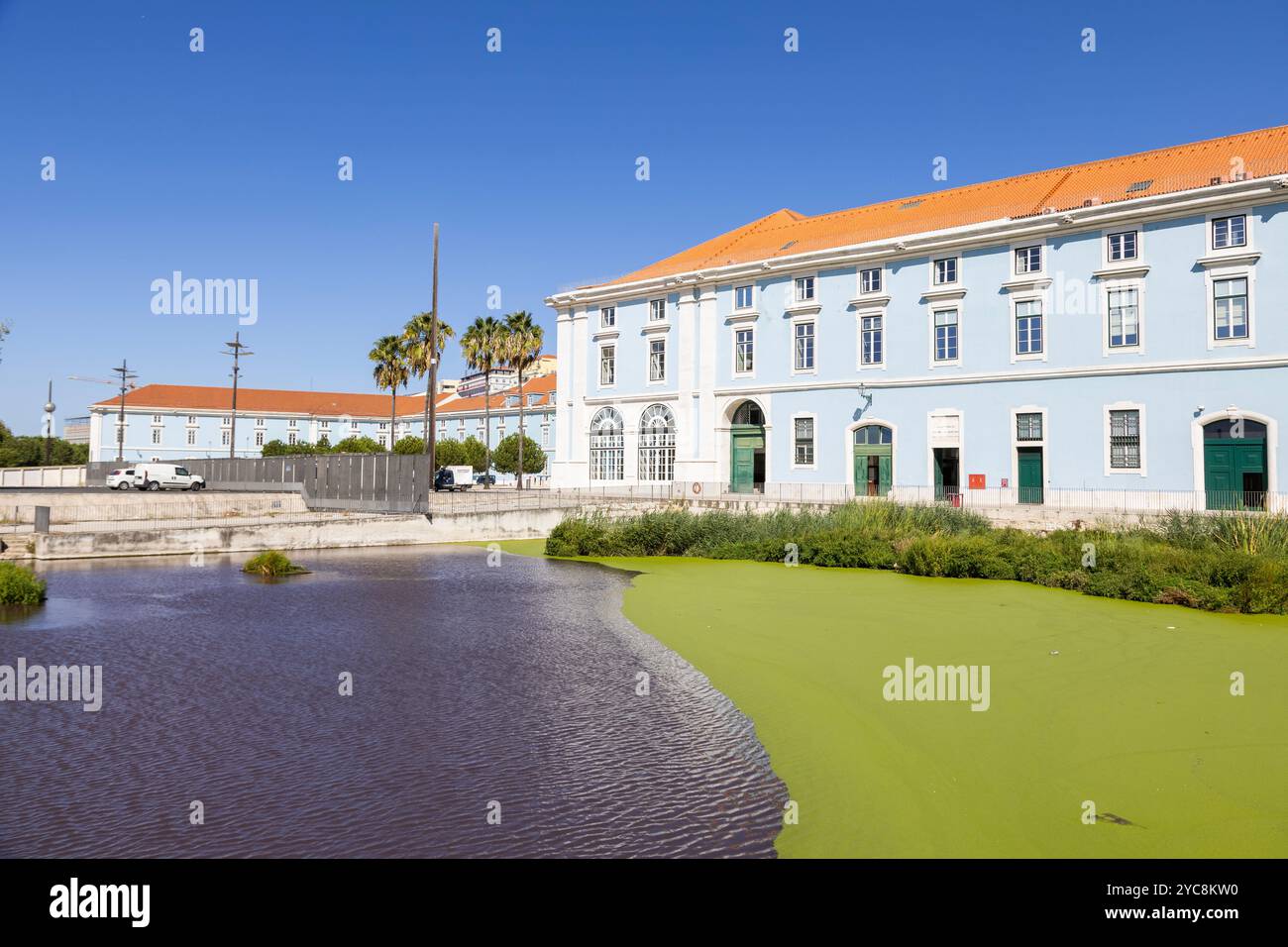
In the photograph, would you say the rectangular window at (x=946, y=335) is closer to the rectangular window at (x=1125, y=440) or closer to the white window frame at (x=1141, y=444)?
the white window frame at (x=1141, y=444)

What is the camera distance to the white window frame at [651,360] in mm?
48188

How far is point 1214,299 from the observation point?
3272cm

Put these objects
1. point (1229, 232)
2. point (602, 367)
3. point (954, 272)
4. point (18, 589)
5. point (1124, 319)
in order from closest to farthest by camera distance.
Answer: point (18, 589) < point (1229, 232) < point (1124, 319) < point (954, 272) < point (602, 367)

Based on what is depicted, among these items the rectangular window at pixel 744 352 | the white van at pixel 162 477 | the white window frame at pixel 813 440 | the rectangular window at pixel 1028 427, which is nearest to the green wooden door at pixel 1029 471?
the rectangular window at pixel 1028 427

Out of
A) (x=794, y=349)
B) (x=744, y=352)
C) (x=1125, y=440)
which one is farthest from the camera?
(x=744, y=352)

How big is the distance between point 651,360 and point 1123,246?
22.8 metres

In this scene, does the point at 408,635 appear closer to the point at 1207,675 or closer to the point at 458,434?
the point at 1207,675

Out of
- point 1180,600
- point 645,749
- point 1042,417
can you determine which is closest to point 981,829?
point 645,749

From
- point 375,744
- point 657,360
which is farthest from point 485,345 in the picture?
point 375,744

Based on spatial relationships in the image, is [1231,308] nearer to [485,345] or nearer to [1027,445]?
[1027,445]

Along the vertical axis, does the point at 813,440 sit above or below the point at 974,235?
below

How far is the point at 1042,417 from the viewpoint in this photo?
36625mm

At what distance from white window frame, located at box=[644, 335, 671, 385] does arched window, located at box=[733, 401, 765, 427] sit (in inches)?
170
